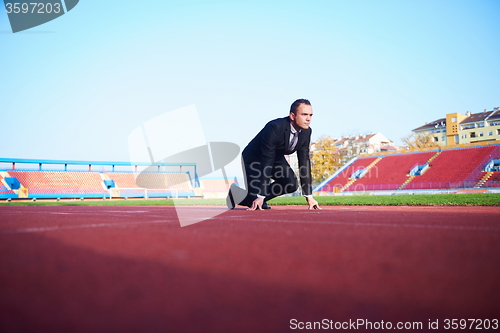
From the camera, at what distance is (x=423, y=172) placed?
37.6m

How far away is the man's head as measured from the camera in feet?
18.9

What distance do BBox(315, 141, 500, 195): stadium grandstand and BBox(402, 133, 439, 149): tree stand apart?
35.3 m

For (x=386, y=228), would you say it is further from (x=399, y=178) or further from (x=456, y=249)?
(x=399, y=178)

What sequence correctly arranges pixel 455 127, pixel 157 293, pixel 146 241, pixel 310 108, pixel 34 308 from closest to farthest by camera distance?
pixel 34 308
pixel 157 293
pixel 146 241
pixel 310 108
pixel 455 127

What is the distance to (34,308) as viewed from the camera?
50.6 inches

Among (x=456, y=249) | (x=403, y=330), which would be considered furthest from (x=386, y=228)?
(x=403, y=330)

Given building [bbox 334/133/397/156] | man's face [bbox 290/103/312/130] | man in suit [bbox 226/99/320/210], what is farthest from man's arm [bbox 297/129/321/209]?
building [bbox 334/133/397/156]

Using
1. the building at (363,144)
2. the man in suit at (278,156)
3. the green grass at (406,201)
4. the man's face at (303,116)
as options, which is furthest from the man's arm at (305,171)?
the building at (363,144)

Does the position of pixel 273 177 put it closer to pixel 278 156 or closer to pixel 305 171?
pixel 278 156

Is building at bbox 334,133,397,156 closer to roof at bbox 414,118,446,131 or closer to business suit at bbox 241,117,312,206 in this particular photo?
roof at bbox 414,118,446,131

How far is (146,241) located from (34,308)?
4.04 ft

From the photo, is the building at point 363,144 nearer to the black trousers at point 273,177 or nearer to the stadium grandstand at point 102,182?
the stadium grandstand at point 102,182

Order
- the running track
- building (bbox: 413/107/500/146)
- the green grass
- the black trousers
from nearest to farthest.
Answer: the running track < the black trousers < the green grass < building (bbox: 413/107/500/146)

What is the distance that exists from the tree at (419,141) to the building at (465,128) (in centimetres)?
166
